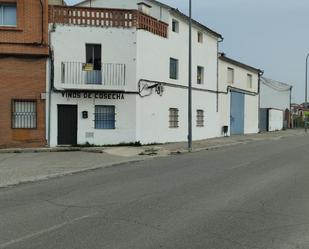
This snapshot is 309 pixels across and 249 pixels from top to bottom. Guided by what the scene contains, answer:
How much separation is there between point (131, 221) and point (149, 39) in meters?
20.3

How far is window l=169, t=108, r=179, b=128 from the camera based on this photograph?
98.3ft

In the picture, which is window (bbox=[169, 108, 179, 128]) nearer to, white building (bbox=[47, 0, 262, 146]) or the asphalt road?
white building (bbox=[47, 0, 262, 146])

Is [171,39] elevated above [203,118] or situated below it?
above

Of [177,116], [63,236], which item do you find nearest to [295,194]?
[63,236]

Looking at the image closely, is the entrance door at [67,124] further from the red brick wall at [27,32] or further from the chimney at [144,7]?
the chimney at [144,7]

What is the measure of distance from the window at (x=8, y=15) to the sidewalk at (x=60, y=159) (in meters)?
6.36

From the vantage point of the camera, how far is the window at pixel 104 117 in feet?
85.2

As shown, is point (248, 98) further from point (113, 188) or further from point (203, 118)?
point (113, 188)

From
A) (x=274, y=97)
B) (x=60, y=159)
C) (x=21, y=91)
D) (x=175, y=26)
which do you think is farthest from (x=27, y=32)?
(x=274, y=97)

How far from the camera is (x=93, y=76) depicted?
25.6m

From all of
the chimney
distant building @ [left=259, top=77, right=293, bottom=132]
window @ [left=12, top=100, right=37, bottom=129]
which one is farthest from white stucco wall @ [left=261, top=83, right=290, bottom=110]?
window @ [left=12, top=100, right=37, bottom=129]

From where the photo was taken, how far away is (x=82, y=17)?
84.2 ft

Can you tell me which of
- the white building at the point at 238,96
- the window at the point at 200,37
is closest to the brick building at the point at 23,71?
the window at the point at 200,37

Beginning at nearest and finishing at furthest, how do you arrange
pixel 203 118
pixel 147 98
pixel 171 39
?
pixel 147 98 < pixel 171 39 < pixel 203 118
